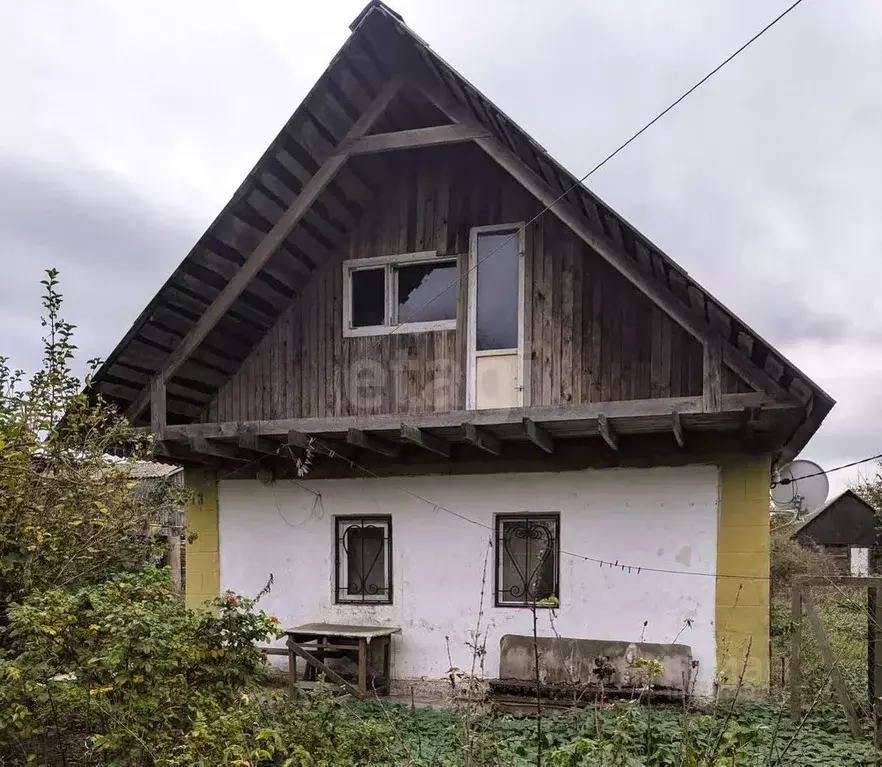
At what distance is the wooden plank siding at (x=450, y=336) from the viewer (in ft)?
23.1

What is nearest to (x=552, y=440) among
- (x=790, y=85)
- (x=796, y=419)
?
(x=796, y=419)

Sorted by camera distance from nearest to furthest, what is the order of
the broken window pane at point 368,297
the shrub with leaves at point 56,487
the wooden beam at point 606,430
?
1. the shrub with leaves at point 56,487
2. the wooden beam at point 606,430
3. the broken window pane at point 368,297

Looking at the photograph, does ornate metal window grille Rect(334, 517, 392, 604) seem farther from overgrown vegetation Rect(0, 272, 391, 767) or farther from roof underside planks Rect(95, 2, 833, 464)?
overgrown vegetation Rect(0, 272, 391, 767)

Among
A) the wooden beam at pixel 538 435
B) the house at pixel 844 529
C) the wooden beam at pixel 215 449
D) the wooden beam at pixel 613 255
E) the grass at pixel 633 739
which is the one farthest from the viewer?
the house at pixel 844 529

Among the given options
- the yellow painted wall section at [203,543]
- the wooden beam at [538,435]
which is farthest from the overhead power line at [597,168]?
the yellow painted wall section at [203,543]

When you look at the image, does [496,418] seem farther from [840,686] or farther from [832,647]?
[832,647]

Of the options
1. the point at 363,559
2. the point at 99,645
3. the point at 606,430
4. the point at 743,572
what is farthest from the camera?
the point at 363,559

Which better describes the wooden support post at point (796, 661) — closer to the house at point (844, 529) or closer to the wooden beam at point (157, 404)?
the wooden beam at point (157, 404)

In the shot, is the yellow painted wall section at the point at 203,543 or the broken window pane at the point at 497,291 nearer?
the broken window pane at the point at 497,291

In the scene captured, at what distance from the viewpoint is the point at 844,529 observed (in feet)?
72.4

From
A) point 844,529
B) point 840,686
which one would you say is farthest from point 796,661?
point 844,529

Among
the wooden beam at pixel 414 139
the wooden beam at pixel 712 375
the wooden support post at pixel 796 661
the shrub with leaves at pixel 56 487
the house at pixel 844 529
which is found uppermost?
the wooden beam at pixel 414 139

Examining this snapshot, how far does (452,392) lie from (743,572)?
10.8 ft

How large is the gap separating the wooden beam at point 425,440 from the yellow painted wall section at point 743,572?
9.13 ft
